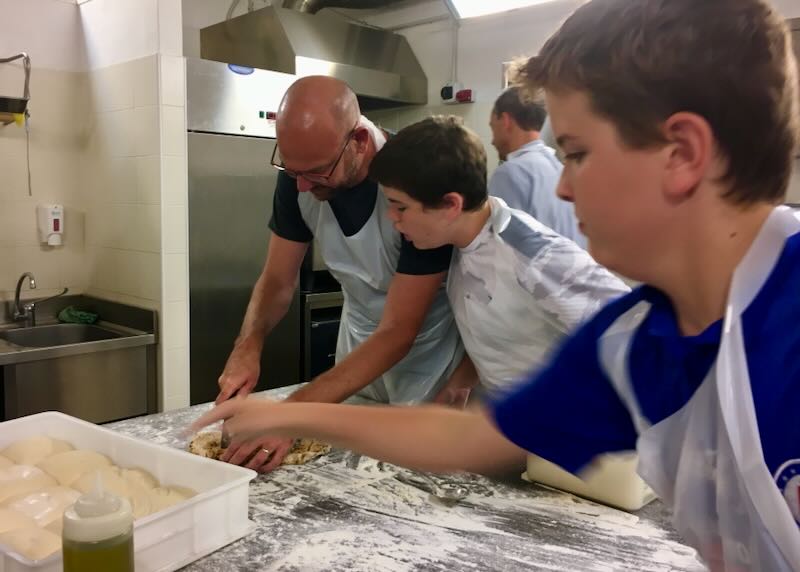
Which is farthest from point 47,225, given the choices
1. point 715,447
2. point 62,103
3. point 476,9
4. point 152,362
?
point 715,447

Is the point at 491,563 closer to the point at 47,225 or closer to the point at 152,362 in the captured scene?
the point at 152,362

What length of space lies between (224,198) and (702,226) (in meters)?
2.42

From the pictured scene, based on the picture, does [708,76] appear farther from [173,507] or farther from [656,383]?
[173,507]

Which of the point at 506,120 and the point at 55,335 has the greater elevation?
the point at 506,120

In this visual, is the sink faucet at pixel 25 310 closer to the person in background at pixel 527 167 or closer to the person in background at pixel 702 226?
the person in background at pixel 527 167

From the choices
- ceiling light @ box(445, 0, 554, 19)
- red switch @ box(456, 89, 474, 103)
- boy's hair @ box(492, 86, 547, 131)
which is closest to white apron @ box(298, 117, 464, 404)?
boy's hair @ box(492, 86, 547, 131)

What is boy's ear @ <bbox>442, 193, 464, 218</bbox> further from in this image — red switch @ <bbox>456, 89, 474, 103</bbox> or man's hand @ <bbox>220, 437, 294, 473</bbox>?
red switch @ <bbox>456, 89, 474, 103</bbox>

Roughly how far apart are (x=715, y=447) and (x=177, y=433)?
1091 millimetres

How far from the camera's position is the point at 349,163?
4.96 feet

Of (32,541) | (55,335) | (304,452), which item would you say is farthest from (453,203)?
(55,335)

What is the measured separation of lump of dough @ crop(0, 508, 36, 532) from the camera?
0.99 metres

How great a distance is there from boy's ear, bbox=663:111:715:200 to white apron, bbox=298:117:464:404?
1.02 metres

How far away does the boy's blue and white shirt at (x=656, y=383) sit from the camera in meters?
0.55

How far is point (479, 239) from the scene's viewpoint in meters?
1.36
